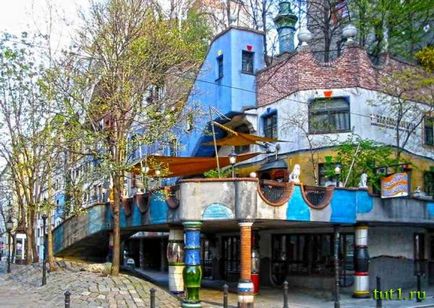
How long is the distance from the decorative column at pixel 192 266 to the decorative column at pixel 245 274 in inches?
53.9

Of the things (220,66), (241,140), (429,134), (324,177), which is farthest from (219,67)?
(429,134)

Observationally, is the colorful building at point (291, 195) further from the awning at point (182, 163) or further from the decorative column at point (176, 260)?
the awning at point (182, 163)

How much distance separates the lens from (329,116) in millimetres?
25672

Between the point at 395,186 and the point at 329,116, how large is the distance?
6.30 m

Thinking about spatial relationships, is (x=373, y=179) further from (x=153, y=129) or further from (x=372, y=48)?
(x=372, y=48)

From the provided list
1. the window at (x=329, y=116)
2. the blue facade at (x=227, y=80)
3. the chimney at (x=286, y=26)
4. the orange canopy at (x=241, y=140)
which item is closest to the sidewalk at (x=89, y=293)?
the orange canopy at (x=241, y=140)

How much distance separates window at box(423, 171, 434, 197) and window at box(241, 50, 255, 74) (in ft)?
30.6

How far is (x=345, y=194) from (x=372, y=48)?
13207 millimetres

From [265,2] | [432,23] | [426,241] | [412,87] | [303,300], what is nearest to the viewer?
[303,300]

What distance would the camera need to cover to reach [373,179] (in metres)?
22.6

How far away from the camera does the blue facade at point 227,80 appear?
27.5 m

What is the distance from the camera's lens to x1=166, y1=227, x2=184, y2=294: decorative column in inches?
A: 786

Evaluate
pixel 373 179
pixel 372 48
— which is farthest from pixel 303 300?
pixel 372 48

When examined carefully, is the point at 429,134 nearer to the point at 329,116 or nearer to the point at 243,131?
the point at 329,116
